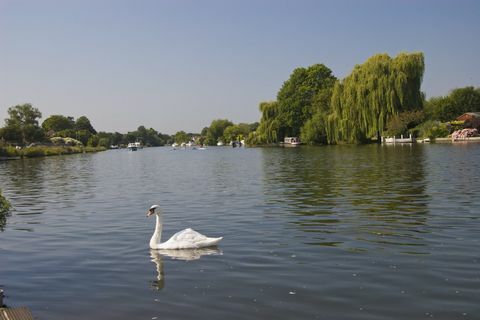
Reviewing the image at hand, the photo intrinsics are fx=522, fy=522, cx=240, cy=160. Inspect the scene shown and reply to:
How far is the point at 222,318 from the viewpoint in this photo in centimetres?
816

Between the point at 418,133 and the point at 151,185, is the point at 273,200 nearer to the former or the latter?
the point at 151,185

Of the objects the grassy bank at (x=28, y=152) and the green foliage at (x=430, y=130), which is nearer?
the green foliage at (x=430, y=130)

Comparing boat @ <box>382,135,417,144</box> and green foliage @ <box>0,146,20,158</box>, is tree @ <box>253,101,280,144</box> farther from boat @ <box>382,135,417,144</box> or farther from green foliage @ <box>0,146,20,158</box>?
green foliage @ <box>0,146,20,158</box>

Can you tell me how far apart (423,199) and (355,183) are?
22.8ft

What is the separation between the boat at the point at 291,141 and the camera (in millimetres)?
113781

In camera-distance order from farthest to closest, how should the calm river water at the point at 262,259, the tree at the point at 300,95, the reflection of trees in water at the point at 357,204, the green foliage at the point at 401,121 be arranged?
the tree at the point at 300,95 → the green foliage at the point at 401,121 → the reflection of trees in water at the point at 357,204 → the calm river water at the point at 262,259

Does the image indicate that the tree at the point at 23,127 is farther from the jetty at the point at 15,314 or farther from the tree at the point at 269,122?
the jetty at the point at 15,314

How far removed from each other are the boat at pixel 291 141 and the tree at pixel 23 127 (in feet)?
201

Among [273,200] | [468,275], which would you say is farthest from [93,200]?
[468,275]

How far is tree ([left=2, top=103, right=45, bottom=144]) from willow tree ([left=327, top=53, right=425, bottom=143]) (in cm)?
7507

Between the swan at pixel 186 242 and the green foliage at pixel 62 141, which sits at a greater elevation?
the green foliage at pixel 62 141

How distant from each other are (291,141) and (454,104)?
3519 centimetres

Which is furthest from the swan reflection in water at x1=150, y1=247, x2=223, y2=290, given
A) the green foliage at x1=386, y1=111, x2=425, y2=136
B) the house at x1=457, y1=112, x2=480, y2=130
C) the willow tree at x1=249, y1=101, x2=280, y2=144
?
the willow tree at x1=249, y1=101, x2=280, y2=144

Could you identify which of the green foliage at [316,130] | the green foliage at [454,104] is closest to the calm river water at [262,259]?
the green foliage at [316,130]
